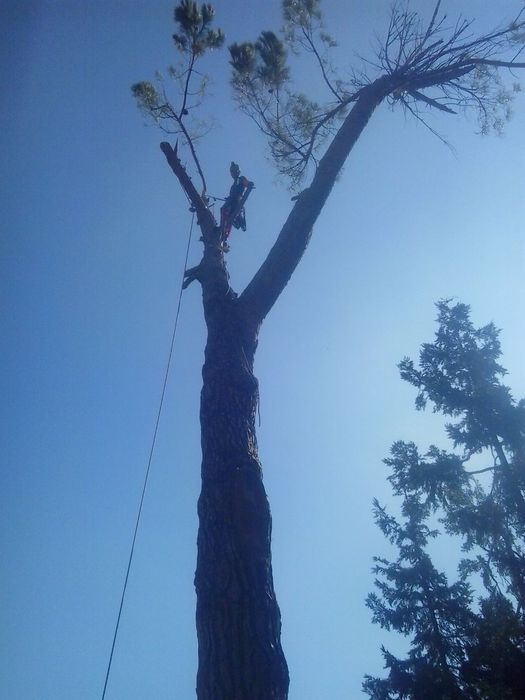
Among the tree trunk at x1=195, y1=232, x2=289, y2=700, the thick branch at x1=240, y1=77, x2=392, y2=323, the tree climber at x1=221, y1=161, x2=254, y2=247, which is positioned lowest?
the tree trunk at x1=195, y1=232, x2=289, y2=700

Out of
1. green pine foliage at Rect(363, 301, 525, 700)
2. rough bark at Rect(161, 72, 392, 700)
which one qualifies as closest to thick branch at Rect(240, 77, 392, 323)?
rough bark at Rect(161, 72, 392, 700)

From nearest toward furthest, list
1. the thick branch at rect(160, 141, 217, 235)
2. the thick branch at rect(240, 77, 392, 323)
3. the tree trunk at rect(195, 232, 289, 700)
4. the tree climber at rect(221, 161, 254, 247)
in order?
the tree trunk at rect(195, 232, 289, 700) → the thick branch at rect(240, 77, 392, 323) → the thick branch at rect(160, 141, 217, 235) → the tree climber at rect(221, 161, 254, 247)

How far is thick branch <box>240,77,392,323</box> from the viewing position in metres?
4.73

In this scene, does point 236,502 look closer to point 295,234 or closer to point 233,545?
point 233,545

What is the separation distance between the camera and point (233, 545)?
290cm

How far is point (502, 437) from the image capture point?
29.3ft

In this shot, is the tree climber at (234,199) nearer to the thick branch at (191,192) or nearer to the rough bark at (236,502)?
the thick branch at (191,192)

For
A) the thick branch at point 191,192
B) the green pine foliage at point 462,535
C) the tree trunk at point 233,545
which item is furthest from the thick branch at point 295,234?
the green pine foliage at point 462,535

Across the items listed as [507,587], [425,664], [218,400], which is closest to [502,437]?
[507,587]

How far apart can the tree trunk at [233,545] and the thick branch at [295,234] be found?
1.64 ft

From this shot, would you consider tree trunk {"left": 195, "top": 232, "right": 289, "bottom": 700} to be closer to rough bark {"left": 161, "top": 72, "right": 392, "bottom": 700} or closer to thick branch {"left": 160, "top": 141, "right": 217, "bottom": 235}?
rough bark {"left": 161, "top": 72, "right": 392, "bottom": 700}

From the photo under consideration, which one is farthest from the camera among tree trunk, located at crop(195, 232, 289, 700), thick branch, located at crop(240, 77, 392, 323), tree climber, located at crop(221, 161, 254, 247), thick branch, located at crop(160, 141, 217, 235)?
tree climber, located at crop(221, 161, 254, 247)

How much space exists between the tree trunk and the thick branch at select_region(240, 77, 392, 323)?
1.64 ft

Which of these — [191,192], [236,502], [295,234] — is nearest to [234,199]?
[191,192]
